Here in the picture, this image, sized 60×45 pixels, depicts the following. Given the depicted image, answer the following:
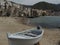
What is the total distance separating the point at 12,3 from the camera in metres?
5.96

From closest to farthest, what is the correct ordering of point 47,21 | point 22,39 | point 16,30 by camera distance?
point 22,39, point 16,30, point 47,21

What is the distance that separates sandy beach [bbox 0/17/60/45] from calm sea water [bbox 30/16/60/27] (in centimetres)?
38

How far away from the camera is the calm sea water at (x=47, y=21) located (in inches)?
220

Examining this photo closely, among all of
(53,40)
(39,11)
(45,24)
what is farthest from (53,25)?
(53,40)

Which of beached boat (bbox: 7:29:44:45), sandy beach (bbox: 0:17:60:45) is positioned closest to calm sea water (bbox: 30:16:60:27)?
sandy beach (bbox: 0:17:60:45)

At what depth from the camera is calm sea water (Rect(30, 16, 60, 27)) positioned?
5.60 meters

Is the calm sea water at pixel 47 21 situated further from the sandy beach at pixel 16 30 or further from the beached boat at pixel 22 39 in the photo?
the beached boat at pixel 22 39

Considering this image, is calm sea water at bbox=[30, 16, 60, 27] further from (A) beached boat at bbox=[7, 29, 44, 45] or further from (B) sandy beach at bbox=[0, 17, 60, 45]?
(A) beached boat at bbox=[7, 29, 44, 45]

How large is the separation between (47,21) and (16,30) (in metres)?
1.17

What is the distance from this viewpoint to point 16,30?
5074 mm

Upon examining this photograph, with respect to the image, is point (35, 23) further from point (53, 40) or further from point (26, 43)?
point (26, 43)

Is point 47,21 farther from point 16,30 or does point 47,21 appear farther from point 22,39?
point 22,39

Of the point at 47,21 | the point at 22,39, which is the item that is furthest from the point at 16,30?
the point at 22,39

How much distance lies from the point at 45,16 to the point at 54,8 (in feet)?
1.31
